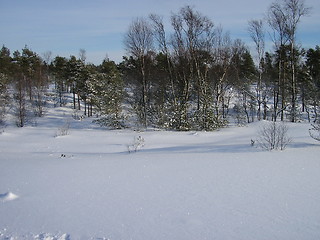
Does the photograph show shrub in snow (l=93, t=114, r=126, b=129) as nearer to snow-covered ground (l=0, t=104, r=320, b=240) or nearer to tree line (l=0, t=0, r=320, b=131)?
tree line (l=0, t=0, r=320, b=131)

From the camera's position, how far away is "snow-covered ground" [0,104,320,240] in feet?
11.8

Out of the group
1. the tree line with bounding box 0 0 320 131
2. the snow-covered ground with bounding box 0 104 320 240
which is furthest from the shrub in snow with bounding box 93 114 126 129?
the snow-covered ground with bounding box 0 104 320 240

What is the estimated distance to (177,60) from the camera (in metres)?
20.9

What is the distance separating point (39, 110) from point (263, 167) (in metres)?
30.4

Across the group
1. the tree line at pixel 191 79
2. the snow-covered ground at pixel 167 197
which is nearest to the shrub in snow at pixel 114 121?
the tree line at pixel 191 79

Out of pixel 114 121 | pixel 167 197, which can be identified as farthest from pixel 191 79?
pixel 167 197

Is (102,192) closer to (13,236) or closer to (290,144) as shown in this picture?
(13,236)

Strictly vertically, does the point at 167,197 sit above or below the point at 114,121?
below

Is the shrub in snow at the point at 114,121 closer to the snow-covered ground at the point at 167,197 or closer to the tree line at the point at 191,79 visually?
the tree line at the point at 191,79

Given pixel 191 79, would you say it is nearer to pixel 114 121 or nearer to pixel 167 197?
pixel 114 121

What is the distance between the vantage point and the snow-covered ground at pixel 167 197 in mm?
3600

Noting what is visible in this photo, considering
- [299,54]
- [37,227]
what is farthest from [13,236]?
[299,54]

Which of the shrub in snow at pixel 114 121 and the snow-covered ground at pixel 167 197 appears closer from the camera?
the snow-covered ground at pixel 167 197

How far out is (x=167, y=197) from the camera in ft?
15.8
